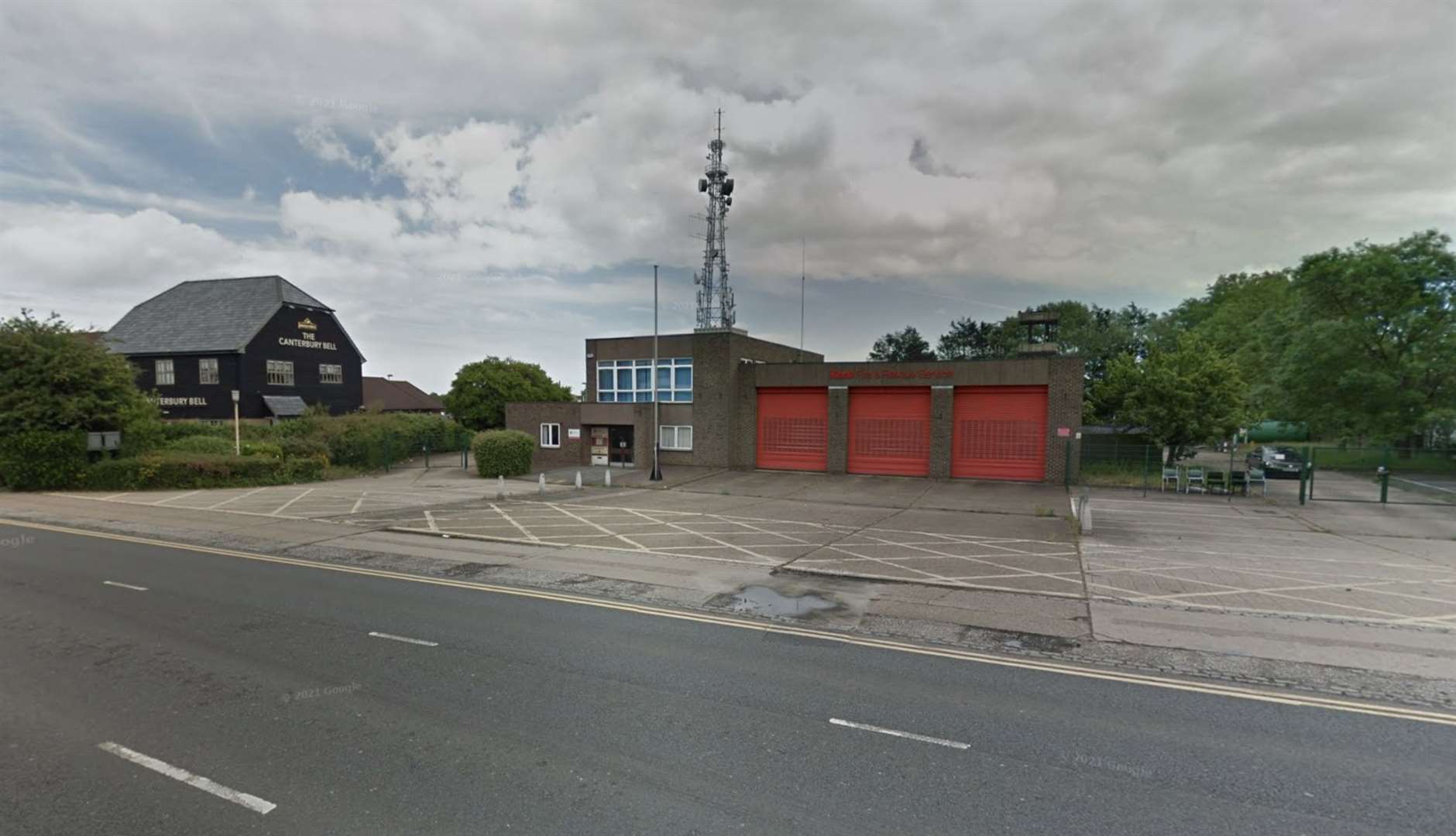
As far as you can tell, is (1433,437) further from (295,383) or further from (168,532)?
(295,383)

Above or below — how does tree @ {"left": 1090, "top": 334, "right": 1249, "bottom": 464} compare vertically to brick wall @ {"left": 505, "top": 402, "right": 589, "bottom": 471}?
above

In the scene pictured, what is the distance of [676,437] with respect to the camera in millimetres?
33812

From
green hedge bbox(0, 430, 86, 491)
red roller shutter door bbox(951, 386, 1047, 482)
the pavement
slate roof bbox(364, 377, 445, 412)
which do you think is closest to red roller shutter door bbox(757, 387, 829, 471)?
red roller shutter door bbox(951, 386, 1047, 482)

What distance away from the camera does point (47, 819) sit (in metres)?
4.09

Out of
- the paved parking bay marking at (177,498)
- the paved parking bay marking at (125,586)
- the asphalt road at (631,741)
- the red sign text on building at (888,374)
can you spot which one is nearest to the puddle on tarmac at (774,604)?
the asphalt road at (631,741)

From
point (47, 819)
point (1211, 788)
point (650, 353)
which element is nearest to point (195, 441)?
point (650, 353)

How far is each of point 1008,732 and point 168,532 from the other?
1885 centimetres

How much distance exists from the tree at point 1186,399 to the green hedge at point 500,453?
89.9ft

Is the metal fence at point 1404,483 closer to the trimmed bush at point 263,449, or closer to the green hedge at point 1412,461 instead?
the green hedge at point 1412,461

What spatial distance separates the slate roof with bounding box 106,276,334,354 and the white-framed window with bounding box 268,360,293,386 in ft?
7.89

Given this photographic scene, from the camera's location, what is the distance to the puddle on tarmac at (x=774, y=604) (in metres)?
9.30

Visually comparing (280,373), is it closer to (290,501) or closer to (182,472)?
(182,472)

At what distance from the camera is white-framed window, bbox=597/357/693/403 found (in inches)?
1326

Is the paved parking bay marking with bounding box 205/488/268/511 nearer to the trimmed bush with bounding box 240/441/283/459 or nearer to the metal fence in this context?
the trimmed bush with bounding box 240/441/283/459
